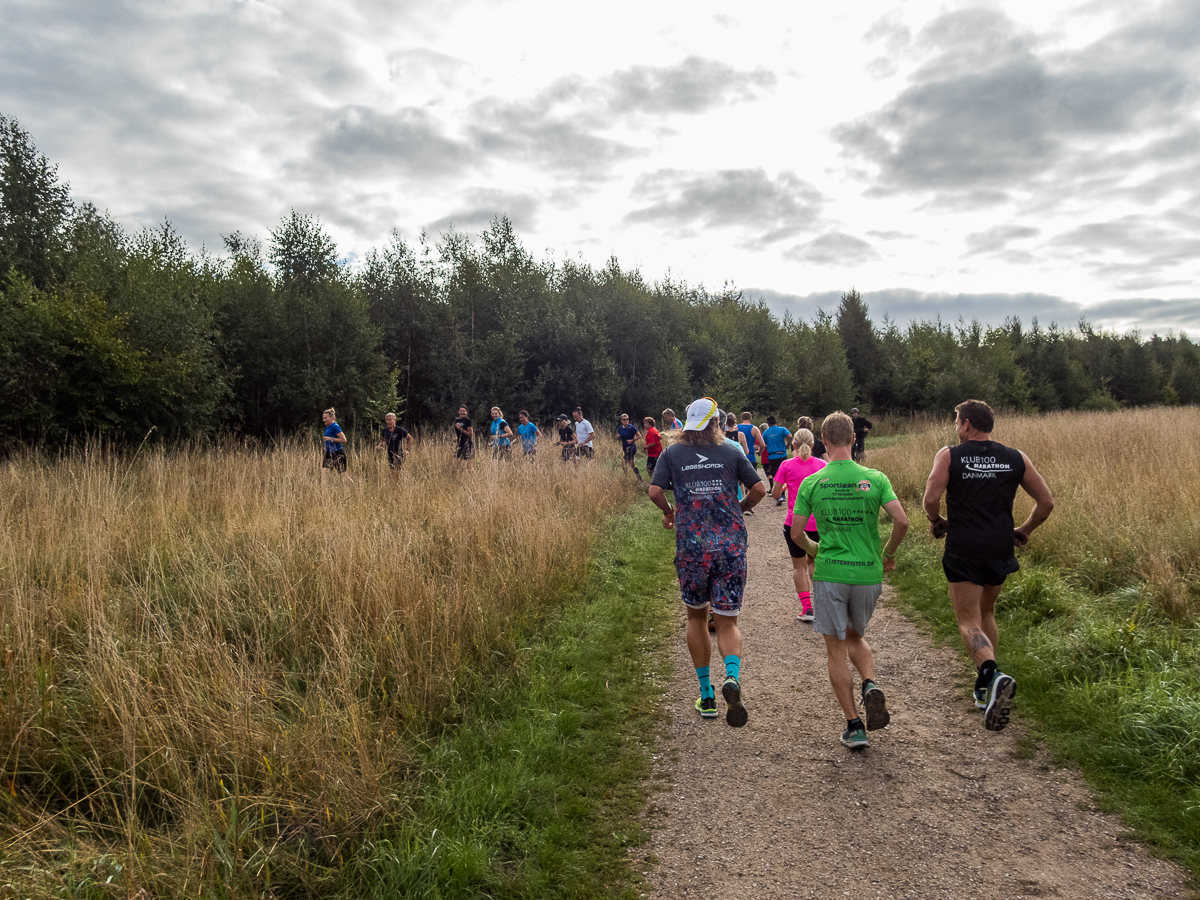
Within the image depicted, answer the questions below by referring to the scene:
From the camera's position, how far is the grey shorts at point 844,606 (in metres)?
3.95

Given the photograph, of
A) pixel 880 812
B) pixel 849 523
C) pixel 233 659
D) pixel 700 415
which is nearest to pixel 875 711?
pixel 880 812

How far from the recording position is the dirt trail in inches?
111

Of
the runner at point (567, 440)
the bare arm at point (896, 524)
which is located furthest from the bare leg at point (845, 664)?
the runner at point (567, 440)

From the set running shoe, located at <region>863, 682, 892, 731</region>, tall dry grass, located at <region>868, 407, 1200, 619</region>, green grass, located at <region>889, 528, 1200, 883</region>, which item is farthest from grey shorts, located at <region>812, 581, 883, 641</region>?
tall dry grass, located at <region>868, 407, 1200, 619</region>

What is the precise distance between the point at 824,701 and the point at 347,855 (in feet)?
10.9

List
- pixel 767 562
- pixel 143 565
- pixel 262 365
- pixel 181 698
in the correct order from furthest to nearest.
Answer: pixel 262 365
pixel 767 562
pixel 143 565
pixel 181 698

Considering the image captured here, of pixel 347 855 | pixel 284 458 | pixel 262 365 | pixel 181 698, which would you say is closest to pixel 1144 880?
pixel 347 855

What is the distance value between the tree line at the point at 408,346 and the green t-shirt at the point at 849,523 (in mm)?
15075

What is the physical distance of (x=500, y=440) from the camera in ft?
48.0

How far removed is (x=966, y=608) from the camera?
4379mm

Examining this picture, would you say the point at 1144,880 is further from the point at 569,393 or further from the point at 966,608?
the point at 569,393

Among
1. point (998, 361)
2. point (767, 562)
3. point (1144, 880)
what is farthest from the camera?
point (998, 361)

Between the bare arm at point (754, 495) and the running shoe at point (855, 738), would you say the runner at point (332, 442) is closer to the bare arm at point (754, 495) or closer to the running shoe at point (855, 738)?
the bare arm at point (754, 495)

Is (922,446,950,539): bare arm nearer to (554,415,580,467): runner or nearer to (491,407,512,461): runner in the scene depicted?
(491,407,512,461): runner
